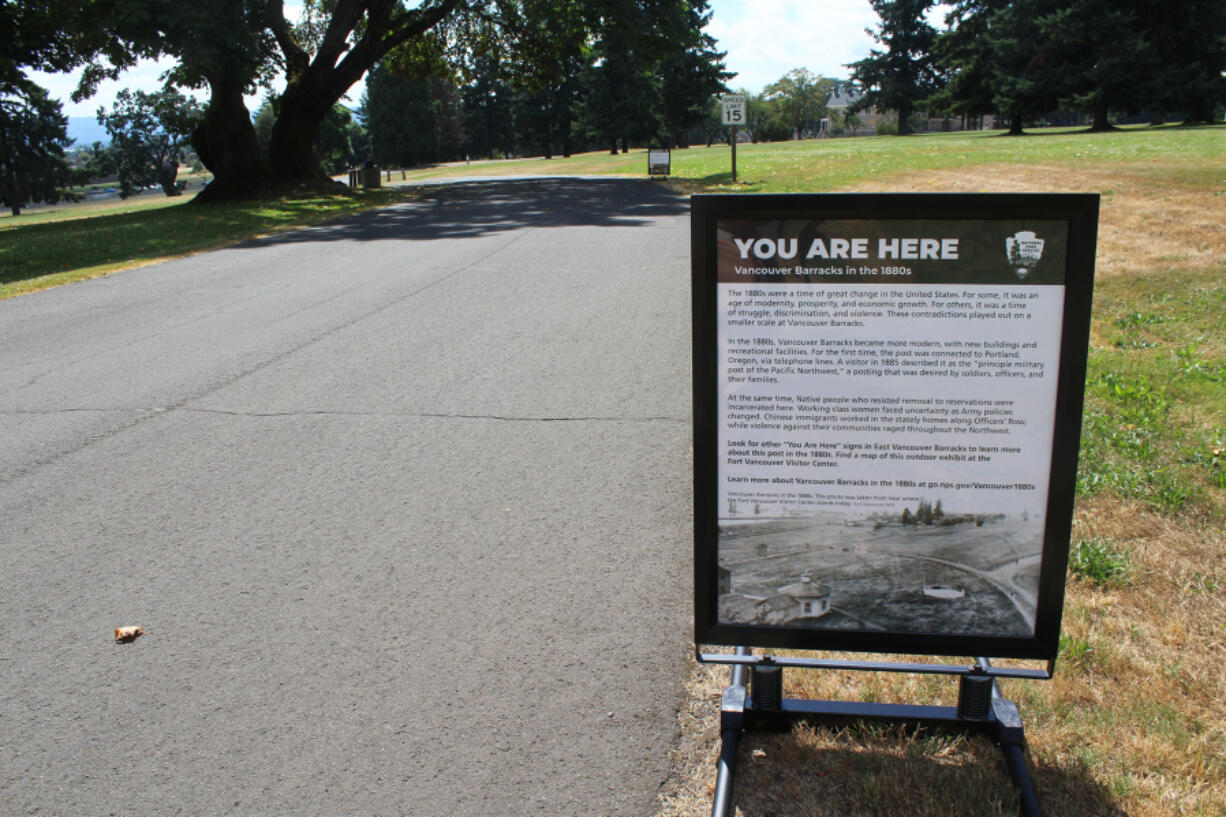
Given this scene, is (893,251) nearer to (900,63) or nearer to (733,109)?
(733,109)

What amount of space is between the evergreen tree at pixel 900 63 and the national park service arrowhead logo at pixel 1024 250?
80.6 m

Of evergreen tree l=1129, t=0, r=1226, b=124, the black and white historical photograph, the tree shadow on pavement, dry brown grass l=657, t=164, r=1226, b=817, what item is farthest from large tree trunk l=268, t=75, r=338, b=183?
evergreen tree l=1129, t=0, r=1226, b=124

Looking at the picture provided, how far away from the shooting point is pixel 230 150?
28344mm

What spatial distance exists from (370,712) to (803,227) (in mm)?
1963

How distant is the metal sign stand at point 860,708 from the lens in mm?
2586

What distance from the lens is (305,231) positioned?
18.7m

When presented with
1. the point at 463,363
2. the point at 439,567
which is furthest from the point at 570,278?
the point at 439,567

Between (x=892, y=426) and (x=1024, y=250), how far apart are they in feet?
1.81

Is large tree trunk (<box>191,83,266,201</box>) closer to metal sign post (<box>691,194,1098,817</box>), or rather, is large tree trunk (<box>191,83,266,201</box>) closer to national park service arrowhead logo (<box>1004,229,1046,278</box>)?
metal sign post (<box>691,194,1098,817</box>)

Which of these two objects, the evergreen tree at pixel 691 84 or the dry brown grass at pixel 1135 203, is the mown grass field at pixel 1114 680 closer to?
the dry brown grass at pixel 1135 203

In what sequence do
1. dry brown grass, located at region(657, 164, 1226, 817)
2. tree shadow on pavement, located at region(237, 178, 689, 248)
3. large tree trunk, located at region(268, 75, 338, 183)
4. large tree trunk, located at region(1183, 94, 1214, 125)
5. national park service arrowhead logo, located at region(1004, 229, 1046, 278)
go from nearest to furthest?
1. national park service arrowhead logo, located at region(1004, 229, 1046, 278)
2. dry brown grass, located at region(657, 164, 1226, 817)
3. tree shadow on pavement, located at region(237, 178, 689, 248)
4. large tree trunk, located at region(268, 75, 338, 183)
5. large tree trunk, located at region(1183, 94, 1214, 125)

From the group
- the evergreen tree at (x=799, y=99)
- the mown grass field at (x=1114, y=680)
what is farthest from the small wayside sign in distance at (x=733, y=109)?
the evergreen tree at (x=799, y=99)

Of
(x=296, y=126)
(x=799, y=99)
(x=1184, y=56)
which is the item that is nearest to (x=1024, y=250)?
(x=296, y=126)

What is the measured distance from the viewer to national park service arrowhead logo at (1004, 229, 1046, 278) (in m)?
2.34
